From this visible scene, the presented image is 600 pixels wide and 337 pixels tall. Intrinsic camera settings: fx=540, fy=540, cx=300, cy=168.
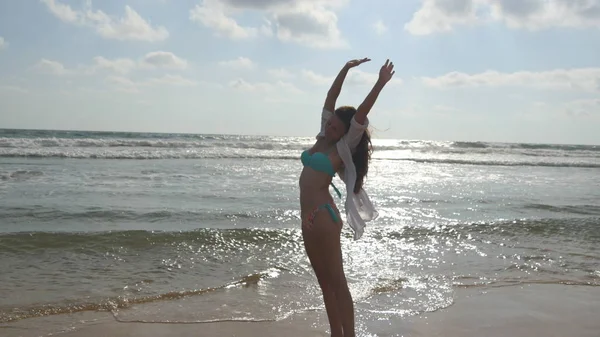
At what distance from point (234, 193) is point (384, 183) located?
577cm

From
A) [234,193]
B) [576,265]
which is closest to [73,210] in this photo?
[234,193]

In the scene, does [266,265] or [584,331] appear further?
[266,265]

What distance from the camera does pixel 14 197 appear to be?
11.4 meters

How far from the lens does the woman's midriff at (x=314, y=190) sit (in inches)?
150

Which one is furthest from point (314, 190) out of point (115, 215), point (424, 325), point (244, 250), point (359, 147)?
point (115, 215)

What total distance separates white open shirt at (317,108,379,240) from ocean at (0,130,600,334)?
1.35m

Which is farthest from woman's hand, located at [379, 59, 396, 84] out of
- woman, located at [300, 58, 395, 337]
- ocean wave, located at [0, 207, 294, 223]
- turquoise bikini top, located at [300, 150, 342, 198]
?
ocean wave, located at [0, 207, 294, 223]

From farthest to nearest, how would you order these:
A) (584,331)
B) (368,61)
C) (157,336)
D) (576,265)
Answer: (576,265) < (584,331) < (157,336) < (368,61)

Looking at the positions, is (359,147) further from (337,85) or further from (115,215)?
(115,215)

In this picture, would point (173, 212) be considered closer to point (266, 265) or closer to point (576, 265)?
point (266, 265)

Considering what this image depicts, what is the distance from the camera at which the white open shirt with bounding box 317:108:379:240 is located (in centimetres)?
369

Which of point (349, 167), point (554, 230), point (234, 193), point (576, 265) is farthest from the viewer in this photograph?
point (234, 193)

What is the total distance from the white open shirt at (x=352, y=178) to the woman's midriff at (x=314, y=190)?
0.53ft

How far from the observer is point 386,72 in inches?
146
